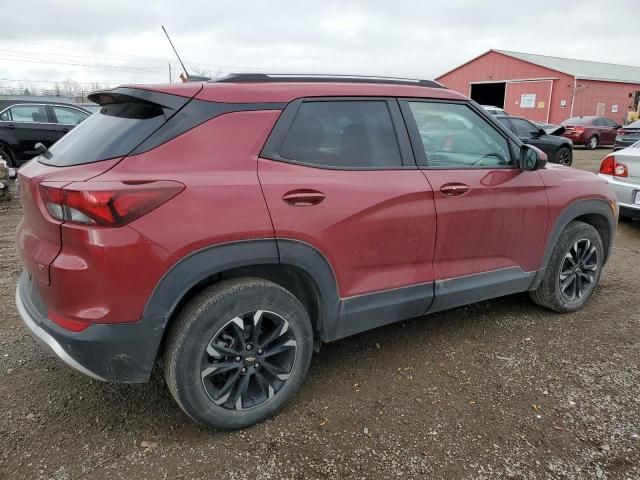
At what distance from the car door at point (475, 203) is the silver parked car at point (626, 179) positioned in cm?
361

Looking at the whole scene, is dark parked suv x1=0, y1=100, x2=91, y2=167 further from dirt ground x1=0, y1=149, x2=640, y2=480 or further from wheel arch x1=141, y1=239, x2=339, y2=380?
wheel arch x1=141, y1=239, x2=339, y2=380

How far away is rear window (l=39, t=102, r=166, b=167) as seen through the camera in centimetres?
227

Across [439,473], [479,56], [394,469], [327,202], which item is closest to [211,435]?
[394,469]

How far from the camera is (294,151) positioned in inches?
99.8

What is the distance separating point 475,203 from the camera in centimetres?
311

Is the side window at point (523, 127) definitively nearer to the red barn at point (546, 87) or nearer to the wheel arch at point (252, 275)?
the wheel arch at point (252, 275)

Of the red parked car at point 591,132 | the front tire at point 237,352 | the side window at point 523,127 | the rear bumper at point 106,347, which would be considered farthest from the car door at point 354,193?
the red parked car at point 591,132

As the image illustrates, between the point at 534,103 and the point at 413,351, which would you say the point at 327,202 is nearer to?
the point at 413,351

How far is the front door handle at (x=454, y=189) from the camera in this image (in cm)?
297

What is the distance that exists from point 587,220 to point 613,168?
3205 mm

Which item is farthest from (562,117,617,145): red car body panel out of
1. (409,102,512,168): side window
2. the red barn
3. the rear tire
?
(409,102,512,168): side window

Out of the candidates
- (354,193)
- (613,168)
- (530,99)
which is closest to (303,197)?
(354,193)

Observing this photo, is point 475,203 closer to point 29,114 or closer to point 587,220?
point 587,220

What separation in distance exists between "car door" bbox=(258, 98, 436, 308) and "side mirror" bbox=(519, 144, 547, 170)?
93 cm
